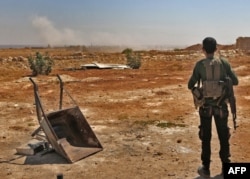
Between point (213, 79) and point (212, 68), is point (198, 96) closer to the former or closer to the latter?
point (213, 79)

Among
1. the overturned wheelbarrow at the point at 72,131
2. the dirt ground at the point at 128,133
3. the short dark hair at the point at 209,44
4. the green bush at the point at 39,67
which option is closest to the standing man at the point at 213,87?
the short dark hair at the point at 209,44

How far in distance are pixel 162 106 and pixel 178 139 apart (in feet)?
12.7

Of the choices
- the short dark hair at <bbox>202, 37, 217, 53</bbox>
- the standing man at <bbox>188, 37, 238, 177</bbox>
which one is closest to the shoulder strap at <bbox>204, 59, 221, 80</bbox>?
the standing man at <bbox>188, 37, 238, 177</bbox>

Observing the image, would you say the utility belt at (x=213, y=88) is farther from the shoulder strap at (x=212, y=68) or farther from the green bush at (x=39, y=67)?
the green bush at (x=39, y=67)

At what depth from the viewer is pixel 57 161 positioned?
6.63 meters

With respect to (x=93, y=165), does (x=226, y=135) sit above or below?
above

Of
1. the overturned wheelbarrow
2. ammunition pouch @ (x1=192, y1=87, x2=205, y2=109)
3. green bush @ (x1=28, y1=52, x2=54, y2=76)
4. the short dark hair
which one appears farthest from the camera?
green bush @ (x1=28, y1=52, x2=54, y2=76)

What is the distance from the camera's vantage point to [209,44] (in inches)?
204

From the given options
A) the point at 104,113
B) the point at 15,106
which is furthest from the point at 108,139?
the point at 15,106

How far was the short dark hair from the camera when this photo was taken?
5.16 meters

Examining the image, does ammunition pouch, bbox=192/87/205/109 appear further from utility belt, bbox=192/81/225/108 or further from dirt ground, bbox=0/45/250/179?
dirt ground, bbox=0/45/250/179

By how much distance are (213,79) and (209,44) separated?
481mm

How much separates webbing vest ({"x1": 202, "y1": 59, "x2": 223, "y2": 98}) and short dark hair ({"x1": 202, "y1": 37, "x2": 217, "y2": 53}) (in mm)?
151

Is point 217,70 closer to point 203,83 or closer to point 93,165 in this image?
point 203,83
